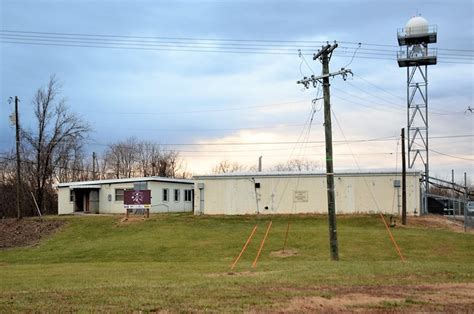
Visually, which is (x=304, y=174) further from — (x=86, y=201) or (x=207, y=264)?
(x=86, y=201)

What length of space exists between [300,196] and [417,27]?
18.8 meters

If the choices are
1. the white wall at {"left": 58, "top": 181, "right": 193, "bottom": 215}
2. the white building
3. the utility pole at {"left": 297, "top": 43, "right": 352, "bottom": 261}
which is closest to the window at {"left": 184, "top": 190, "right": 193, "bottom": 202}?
the white building

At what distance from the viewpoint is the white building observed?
4319cm

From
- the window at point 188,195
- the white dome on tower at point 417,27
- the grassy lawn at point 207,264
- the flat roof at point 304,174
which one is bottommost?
the grassy lawn at point 207,264

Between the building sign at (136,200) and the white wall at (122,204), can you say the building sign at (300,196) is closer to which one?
the building sign at (136,200)

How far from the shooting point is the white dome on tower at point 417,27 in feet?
145

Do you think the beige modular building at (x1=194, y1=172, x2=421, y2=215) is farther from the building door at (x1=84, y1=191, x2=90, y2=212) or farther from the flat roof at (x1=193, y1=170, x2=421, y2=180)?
the building door at (x1=84, y1=191, x2=90, y2=212)

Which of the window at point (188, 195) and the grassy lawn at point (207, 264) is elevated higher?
the window at point (188, 195)

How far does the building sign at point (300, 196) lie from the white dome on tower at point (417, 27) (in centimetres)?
1781

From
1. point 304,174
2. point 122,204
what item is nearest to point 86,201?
point 122,204

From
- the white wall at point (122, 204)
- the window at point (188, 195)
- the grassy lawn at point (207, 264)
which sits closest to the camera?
the grassy lawn at point (207, 264)

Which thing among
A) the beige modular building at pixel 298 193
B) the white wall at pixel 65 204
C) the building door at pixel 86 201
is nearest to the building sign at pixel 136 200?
the beige modular building at pixel 298 193

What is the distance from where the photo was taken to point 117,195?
44.8 metres

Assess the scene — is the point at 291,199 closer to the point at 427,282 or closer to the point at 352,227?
the point at 352,227
